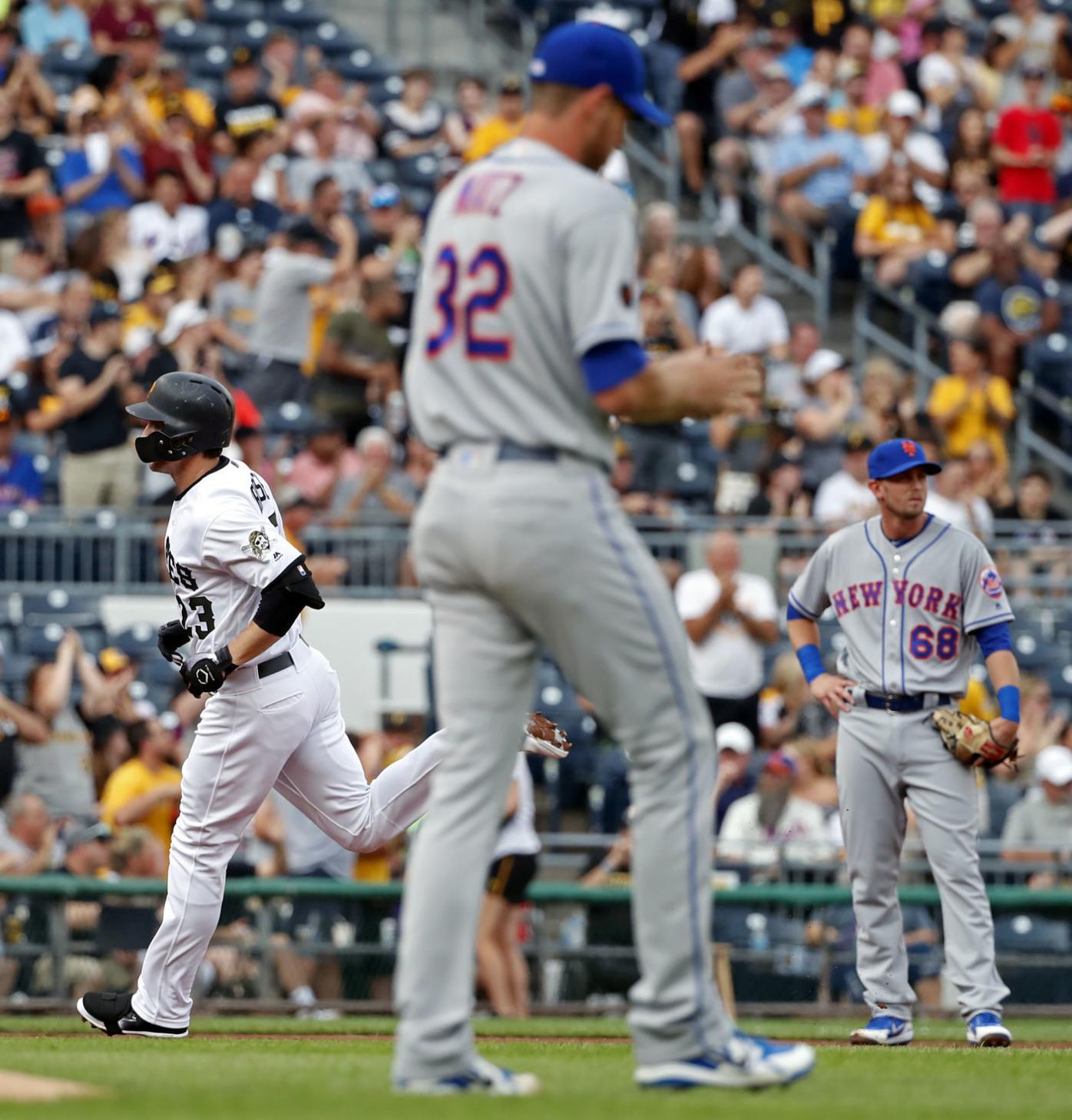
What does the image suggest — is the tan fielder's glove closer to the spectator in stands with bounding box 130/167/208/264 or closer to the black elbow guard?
the black elbow guard

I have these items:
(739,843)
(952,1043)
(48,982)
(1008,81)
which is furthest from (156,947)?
(1008,81)

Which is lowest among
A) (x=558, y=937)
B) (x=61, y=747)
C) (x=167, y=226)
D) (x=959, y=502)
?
(x=558, y=937)

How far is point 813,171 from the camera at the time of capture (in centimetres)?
1720

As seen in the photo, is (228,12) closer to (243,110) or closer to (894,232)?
(243,110)

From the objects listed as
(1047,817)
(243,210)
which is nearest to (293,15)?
(243,210)

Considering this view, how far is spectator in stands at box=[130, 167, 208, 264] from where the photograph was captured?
1537 cm

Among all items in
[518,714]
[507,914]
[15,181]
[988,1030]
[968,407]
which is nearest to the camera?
[518,714]

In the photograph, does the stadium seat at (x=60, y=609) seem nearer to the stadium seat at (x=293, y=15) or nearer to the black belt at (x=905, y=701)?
the black belt at (x=905, y=701)

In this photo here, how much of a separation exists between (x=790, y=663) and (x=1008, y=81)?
8.31 m

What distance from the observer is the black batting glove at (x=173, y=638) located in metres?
6.73

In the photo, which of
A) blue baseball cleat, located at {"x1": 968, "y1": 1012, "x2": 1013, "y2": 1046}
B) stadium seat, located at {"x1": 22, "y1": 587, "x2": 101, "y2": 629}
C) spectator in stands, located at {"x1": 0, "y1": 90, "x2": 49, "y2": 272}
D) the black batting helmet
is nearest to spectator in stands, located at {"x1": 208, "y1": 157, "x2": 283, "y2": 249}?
spectator in stands, located at {"x1": 0, "y1": 90, "x2": 49, "y2": 272}

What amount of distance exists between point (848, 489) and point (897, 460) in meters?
6.76

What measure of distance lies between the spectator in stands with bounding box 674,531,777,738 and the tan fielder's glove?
5256 mm

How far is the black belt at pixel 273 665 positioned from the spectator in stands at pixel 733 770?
227 inches
